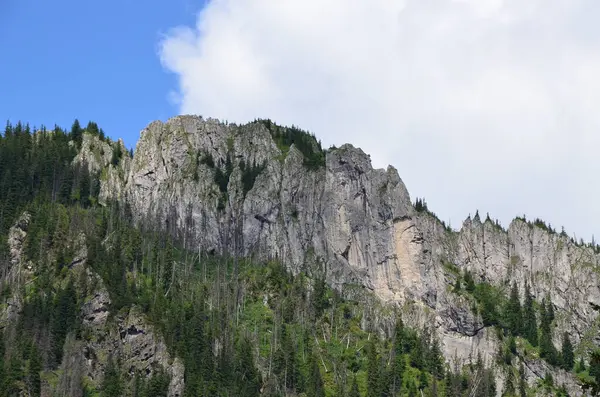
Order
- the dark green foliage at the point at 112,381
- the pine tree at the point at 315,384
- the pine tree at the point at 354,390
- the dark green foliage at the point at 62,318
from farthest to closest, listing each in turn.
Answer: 1. the pine tree at the point at 354,390
2. the pine tree at the point at 315,384
3. the dark green foliage at the point at 62,318
4. the dark green foliage at the point at 112,381

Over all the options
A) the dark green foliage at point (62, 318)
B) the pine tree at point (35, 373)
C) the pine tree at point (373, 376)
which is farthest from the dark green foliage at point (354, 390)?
the pine tree at point (35, 373)

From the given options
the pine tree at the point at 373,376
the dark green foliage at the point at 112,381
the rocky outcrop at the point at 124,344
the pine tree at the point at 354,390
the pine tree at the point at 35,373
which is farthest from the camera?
the pine tree at the point at 373,376

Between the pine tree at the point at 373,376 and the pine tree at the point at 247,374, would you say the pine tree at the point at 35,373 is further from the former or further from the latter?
the pine tree at the point at 373,376

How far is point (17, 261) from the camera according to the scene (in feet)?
655

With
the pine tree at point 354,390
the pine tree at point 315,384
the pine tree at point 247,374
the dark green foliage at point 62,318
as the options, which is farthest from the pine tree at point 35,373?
the pine tree at point 354,390

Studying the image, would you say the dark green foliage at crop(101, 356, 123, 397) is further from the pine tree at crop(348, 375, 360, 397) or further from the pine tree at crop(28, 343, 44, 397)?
the pine tree at crop(348, 375, 360, 397)

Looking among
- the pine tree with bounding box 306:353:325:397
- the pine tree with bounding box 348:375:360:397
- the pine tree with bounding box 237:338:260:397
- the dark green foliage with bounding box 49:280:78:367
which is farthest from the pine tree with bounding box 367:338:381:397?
the dark green foliage with bounding box 49:280:78:367

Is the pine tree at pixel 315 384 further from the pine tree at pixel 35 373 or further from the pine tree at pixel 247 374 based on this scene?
the pine tree at pixel 35 373

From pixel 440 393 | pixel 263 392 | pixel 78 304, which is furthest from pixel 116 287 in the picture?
pixel 440 393

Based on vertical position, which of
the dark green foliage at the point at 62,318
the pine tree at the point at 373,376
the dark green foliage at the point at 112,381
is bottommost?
the dark green foliage at the point at 112,381

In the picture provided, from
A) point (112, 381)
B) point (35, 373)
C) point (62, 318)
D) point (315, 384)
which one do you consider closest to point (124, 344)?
point (62, 318)

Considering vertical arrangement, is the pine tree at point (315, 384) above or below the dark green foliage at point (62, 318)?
below

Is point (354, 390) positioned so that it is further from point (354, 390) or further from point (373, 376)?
point (373, 376)

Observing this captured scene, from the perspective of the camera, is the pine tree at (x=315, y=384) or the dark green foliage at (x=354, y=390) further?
the dark green foliage at (x=354, y=390)
